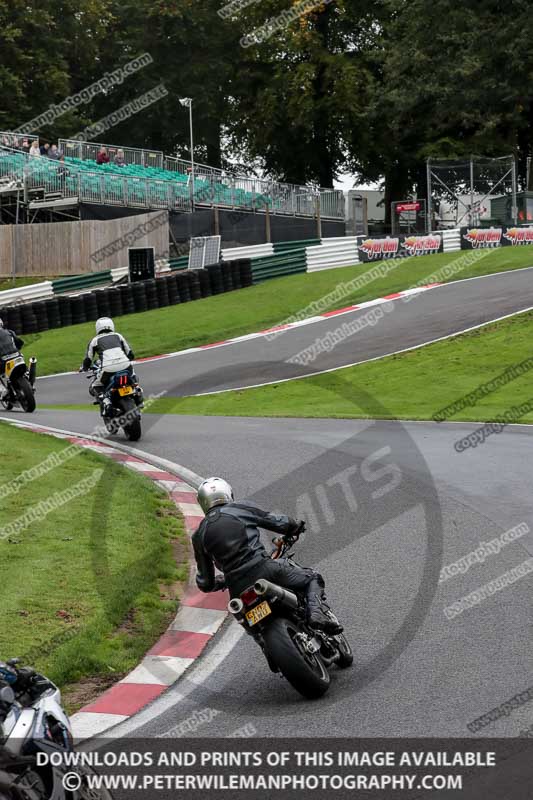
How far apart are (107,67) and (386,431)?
174 feet

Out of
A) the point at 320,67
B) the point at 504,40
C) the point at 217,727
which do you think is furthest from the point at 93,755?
the point at 320,67

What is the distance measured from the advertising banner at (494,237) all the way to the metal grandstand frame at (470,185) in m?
0.42

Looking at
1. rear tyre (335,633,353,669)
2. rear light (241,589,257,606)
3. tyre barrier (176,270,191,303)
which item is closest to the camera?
rear light (241,589,257,606)

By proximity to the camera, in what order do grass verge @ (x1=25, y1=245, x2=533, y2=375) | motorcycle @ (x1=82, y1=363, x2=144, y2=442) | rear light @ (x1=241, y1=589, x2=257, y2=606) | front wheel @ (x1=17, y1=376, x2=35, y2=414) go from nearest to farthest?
rear light @ (x1=241, y1=589, x2=257, y2=606) < motorcycle @ (x1=82, y1=363, x2=144, y2=442) < front wheel @ (x1=17, y1=376, x2=35, y2=414) < grass verge @ (x1=25, y1=245, x2=533, y2=375)

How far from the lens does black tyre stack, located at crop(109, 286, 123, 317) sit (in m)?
31.8

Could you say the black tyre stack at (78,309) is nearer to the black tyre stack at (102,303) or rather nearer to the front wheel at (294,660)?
the black tyre stack at (102,303)

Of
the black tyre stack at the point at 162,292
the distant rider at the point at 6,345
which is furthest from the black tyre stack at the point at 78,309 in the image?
the distant rider at the point at 6,345

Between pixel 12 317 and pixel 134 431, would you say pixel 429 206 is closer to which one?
pixel 12 317

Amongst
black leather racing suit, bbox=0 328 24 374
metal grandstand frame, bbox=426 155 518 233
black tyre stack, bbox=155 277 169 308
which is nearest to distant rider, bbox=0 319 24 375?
black leather racing suit, bbox=0 328 24 374

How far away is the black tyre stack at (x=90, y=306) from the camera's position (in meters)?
31.4

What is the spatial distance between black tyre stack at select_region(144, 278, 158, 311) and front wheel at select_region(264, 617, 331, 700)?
26428mm

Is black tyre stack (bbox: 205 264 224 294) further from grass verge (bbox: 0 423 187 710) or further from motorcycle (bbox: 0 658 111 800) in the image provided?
motorcycle (bbox: 0 658 111 800)

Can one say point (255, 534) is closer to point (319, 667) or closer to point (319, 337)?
point (319, 667)

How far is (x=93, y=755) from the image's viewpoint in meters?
5.76
